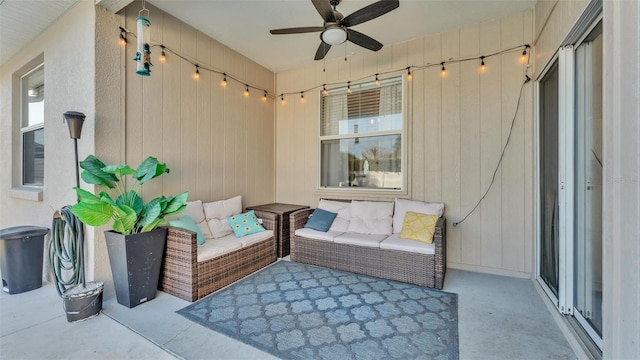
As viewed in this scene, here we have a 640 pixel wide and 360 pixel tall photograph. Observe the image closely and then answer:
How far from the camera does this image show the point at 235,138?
4129 millimetres

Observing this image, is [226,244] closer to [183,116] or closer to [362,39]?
[183,116]

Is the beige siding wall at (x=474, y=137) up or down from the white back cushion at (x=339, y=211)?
up

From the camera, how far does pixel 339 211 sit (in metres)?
3.95

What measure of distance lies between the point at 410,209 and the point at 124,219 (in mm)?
3199

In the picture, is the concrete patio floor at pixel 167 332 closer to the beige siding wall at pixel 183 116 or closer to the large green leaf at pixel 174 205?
the beige siding wall at pixel 183 116

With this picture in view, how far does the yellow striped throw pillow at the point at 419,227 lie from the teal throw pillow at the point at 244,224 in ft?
6.28

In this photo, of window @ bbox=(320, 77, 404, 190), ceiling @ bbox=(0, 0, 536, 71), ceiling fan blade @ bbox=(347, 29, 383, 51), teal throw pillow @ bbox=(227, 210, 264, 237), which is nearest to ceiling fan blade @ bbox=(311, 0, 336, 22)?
ceiling fan blade @ bbox=(347, 29, 383, 51)

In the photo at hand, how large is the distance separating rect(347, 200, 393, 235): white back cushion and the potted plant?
2247 millimetres

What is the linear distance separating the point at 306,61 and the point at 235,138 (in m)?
1.80

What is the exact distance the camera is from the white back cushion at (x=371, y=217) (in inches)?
139

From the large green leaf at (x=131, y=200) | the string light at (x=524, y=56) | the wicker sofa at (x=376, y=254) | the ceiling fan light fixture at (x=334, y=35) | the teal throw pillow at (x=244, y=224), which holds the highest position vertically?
the string light at (x=524, y=56)

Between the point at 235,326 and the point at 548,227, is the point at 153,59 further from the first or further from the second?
the point at 548,227

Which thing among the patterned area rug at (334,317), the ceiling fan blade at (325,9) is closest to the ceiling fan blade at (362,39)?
the ceiling fan blade at (325,9)

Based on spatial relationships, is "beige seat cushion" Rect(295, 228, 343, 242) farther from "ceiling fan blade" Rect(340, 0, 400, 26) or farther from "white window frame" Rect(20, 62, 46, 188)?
"white window frame" Rect(20, 62, 46, 188)
